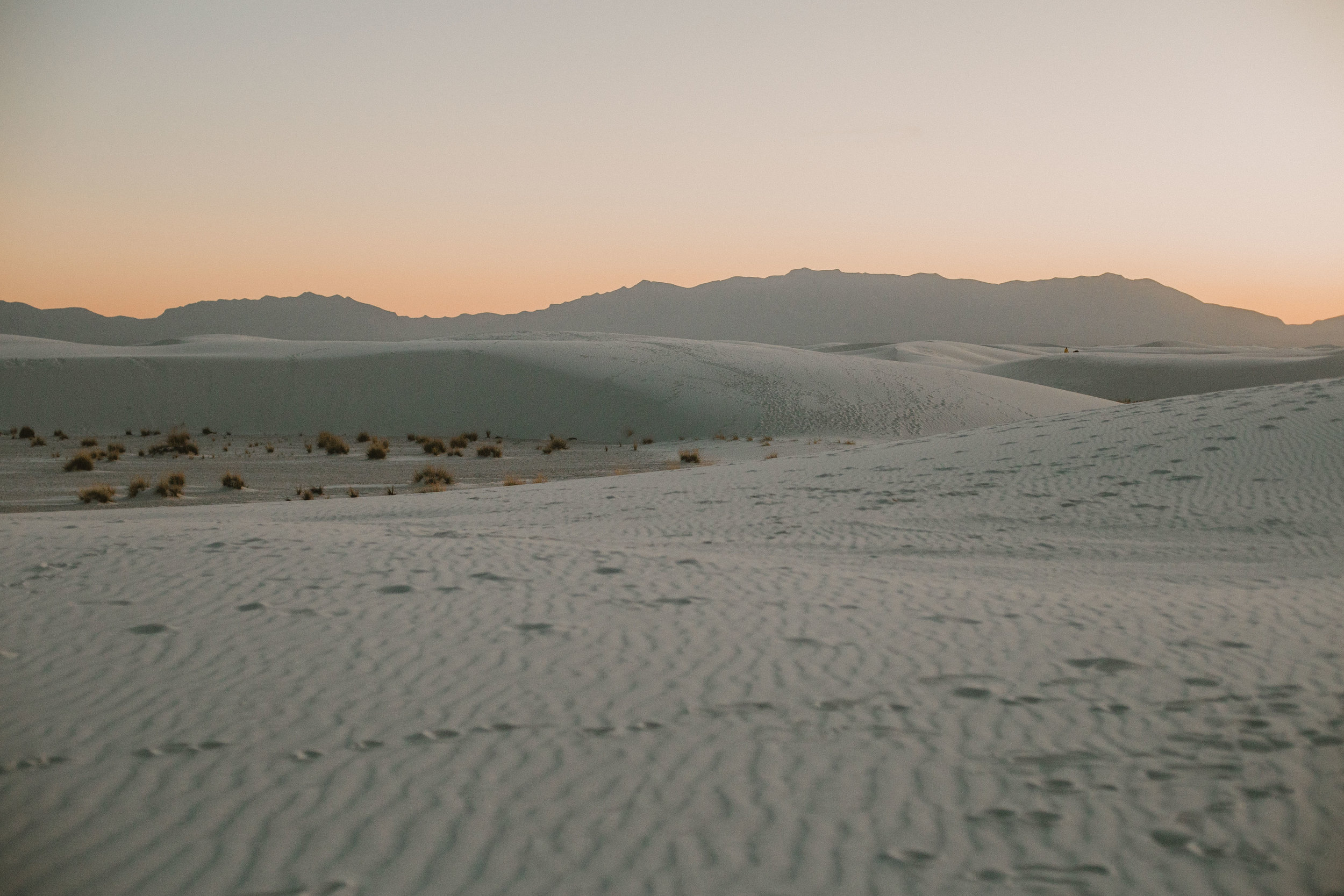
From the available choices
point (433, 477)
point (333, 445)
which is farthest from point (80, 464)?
point (433, 477)

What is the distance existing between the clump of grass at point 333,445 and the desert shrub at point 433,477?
Result: 8.10m

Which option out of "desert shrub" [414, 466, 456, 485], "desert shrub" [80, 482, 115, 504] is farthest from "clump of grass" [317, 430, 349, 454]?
"desert shrub" [80, 482, 115, 504]

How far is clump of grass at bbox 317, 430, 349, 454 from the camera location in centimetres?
2964

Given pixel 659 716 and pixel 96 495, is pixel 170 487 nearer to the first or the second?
pixel 96 495

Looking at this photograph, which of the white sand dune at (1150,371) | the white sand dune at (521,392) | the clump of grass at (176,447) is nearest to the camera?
the clump of grass at (176,447)

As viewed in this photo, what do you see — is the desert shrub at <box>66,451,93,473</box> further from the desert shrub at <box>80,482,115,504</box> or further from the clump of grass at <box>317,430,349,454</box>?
the clump of grass at <box>317,430,349,454</box>

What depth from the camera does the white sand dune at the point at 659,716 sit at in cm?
376

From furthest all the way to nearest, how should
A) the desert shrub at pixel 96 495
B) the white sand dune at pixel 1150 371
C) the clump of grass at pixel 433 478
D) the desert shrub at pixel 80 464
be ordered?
the white sand dune at pixel 1150 371
the desert shrub at pixel 80 464
the clump of grass at pixel 433 478
the desert shrub at pixel 96 495

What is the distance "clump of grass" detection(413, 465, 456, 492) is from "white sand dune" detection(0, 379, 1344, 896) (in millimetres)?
10859

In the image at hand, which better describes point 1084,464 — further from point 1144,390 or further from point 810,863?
point 1144,390

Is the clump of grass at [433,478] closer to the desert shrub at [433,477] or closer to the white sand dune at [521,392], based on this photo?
the desert shrub at [433,477]

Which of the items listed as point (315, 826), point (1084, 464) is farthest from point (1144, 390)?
point (315, 826)

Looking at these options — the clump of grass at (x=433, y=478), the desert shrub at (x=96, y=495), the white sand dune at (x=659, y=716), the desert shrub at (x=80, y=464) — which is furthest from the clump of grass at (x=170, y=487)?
the white sand dune at (x=659, y=716)

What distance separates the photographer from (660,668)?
228 inches
